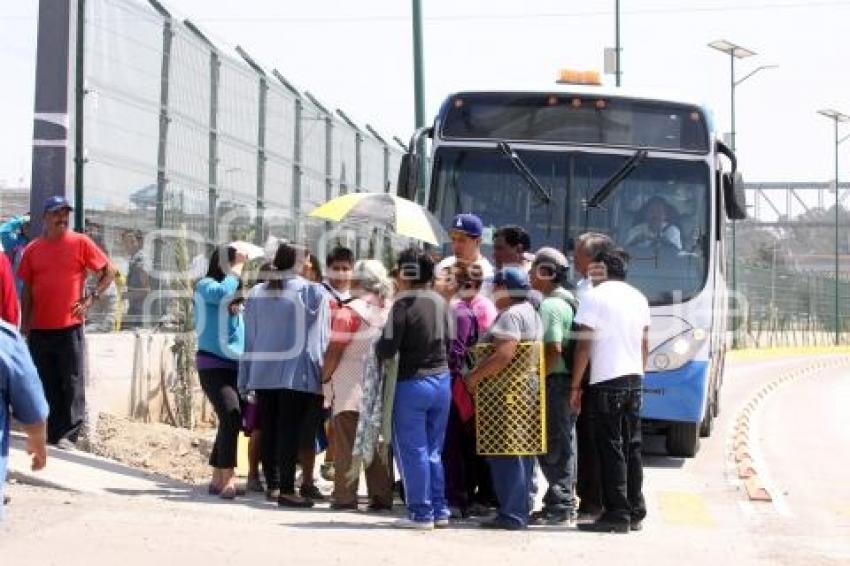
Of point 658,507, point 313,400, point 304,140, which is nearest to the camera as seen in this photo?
point 313,400

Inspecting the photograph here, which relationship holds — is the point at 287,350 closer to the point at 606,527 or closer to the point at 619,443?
the point at 619,443

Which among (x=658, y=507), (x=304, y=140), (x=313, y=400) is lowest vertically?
(x=658, y=507)

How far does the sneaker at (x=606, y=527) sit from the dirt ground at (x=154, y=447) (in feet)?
10.8

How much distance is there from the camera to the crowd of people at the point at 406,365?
10.6 m

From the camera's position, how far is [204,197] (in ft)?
50.9

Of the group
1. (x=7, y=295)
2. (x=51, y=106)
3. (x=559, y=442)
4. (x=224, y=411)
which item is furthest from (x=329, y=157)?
(x=7, y=295)

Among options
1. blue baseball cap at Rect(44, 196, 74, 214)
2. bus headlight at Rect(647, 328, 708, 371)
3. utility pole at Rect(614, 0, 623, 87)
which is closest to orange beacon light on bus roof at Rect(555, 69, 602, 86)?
bus headlight at Rect(647, 328, 708, 371)

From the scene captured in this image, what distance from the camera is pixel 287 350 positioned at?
1118 cm

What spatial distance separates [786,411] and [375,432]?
607 inches

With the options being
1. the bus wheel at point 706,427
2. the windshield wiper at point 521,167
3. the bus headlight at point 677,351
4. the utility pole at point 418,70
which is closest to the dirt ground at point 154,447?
the windshield wiper at point 521,167

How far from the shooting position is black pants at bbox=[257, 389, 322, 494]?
11234mm

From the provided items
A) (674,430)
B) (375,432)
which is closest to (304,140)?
(674,430)

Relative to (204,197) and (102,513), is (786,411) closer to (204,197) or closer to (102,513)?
(204,197)

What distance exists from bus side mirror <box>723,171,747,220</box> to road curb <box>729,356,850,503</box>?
7.69 ft
